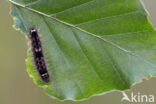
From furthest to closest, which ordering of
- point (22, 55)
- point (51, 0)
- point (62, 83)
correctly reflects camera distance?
point (22, 55), point (62, 83), point (51, 0)

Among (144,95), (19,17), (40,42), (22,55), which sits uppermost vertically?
(19,17)

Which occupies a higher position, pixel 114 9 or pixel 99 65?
pixel 114 9

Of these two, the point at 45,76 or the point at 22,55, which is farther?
the point at 22,55

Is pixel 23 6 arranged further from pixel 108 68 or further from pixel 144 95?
pixel 144 95

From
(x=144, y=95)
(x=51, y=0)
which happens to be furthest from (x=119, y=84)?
(x=144, y=95)
